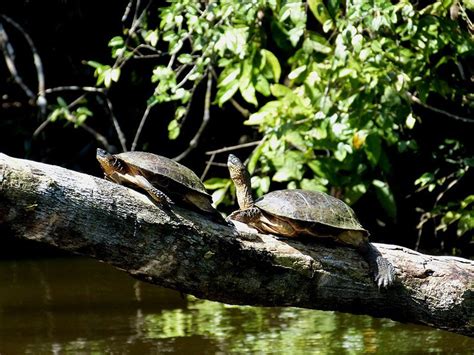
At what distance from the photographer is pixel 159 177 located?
3.06 m

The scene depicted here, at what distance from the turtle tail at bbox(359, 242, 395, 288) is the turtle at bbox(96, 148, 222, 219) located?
23.2 inches

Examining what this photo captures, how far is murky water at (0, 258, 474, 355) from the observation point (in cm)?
425

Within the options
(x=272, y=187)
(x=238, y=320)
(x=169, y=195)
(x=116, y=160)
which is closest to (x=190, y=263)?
(x=169, y=195)

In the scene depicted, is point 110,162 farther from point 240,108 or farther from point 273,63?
point 240,108

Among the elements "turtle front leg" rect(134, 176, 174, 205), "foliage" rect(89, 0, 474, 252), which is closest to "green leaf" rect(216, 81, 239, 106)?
"foliage" rect(89, 0, 474, 252)

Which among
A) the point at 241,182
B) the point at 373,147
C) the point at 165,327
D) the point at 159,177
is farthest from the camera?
the point at 373,147

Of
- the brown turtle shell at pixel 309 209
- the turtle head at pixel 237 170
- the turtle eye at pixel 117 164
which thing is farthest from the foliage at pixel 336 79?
the turtle eye at pixel 117 164

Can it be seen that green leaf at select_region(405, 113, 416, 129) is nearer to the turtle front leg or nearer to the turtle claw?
the turtle claw

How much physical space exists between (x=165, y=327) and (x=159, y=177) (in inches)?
70.8

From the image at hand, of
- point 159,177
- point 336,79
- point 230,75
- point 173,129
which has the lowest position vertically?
point 159,177

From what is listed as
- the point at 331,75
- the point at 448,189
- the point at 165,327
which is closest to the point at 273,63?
the point at 331,75

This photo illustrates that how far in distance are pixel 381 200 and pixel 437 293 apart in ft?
9.15

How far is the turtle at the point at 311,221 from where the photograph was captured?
128 inches

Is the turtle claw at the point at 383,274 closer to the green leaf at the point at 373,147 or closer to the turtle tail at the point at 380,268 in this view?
the turtle tail at the point at 380,268
